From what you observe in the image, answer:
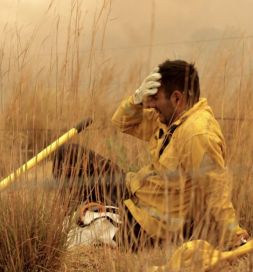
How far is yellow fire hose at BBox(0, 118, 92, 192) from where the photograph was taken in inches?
97.9

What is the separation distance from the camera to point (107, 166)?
290 cm

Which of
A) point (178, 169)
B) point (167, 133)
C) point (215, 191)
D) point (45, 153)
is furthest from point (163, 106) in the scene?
point (215, 191)

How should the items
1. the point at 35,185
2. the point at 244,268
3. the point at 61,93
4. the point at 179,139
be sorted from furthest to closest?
the point at 179,139, the point at 61,93, the point at 35,185, the point at 244,268

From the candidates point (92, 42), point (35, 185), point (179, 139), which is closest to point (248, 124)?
point (179, 139)

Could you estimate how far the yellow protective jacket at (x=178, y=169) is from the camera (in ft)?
6.17

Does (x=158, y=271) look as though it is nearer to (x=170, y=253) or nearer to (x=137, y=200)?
(x=170, y=253)

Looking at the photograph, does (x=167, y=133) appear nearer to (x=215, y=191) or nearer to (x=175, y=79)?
(x=175, y=79)

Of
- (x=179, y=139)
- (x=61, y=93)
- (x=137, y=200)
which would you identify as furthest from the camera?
(x=137, y=200)

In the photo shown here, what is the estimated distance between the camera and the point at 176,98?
292 cm

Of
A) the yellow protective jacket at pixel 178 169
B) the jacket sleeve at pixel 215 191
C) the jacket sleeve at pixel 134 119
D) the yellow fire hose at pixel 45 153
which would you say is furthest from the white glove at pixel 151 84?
the jacket sleeve at pixel 215 191

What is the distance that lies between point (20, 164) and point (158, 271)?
95 centimetres

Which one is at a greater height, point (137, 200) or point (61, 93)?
point (61, 93)

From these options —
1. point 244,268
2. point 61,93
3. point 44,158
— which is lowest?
point 244,268

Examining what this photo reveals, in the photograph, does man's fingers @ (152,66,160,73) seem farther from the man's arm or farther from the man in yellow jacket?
the man's arm
